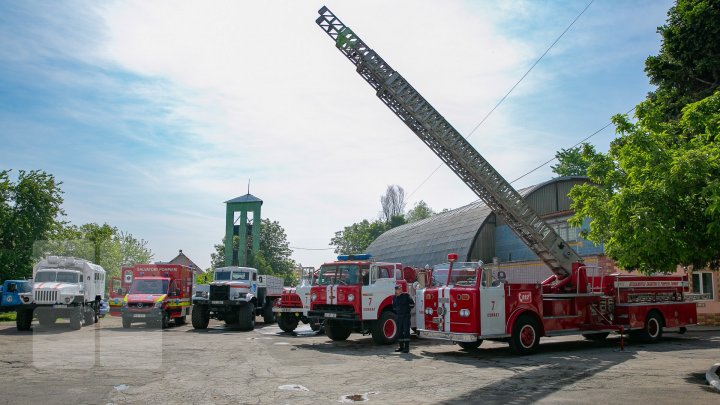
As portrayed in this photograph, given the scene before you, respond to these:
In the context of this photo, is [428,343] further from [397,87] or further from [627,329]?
[397,87]

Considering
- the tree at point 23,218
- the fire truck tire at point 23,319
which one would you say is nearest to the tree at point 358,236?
the tree at point 23,218

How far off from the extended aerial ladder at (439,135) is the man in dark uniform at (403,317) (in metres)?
3.53

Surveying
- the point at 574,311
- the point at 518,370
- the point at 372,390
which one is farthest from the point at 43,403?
the point at 574,311

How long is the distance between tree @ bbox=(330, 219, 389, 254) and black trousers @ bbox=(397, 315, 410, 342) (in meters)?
70.3

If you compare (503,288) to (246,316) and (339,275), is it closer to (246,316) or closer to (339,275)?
(339,275)

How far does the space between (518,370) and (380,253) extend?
125 ft

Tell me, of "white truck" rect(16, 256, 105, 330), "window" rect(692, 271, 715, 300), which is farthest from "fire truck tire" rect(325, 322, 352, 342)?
"window" rect(692, 271, 715, 300)

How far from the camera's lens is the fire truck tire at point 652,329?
16500 millimetres

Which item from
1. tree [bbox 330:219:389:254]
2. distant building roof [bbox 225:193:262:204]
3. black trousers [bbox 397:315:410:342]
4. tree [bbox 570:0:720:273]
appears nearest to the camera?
tree [bbox 570:0:720:273]

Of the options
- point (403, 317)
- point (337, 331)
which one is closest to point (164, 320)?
point (337, 331)

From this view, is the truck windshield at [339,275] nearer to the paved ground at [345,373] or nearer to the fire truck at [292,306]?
the paved ground at [345,373]

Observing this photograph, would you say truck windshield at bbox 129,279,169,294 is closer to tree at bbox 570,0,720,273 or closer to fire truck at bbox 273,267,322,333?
fire truck at bbox 273,267,322,333

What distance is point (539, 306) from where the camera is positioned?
14141 mm

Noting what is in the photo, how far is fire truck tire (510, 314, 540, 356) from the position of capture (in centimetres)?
1361
